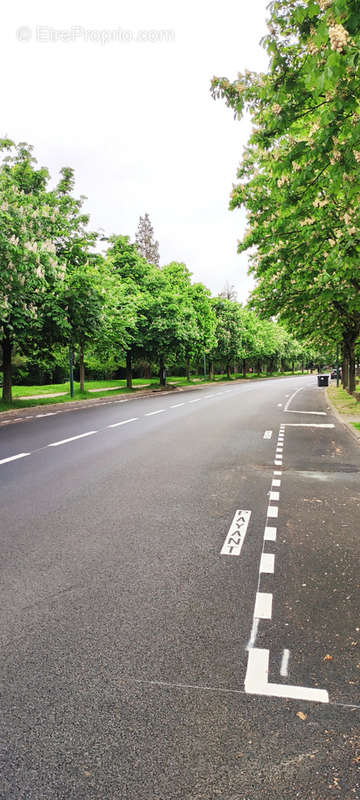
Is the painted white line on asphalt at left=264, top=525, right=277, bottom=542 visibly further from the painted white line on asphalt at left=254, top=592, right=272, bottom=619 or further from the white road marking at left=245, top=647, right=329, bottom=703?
the white road marking at left=245, top=647, right=329, bottom=703

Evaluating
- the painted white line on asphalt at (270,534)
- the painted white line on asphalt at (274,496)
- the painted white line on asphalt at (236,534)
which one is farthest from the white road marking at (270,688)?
the painted white line on asphalt at (274,496)

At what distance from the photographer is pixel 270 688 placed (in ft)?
8.96

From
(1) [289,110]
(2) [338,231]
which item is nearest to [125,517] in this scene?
(1) [289,110]

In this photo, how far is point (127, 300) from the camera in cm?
3553

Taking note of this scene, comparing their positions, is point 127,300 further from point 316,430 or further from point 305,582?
point 305,582

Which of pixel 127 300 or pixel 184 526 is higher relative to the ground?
pixel 127 300

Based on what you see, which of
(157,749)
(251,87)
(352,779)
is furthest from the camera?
(251,87)

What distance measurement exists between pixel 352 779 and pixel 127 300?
3476cm

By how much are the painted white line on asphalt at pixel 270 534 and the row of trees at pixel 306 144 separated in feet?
14.4

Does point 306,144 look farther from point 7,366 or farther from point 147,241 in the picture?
point 147,241

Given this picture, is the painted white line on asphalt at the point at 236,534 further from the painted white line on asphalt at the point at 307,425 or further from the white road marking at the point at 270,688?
the painted white line on asphalt at the point at 307,425

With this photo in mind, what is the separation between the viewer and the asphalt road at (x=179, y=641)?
2.22 m

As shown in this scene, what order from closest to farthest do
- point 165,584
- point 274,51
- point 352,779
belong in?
1. point 352,779
2. point 165,584
3. point 274,51

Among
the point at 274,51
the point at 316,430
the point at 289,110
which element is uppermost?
the point at 274,51
